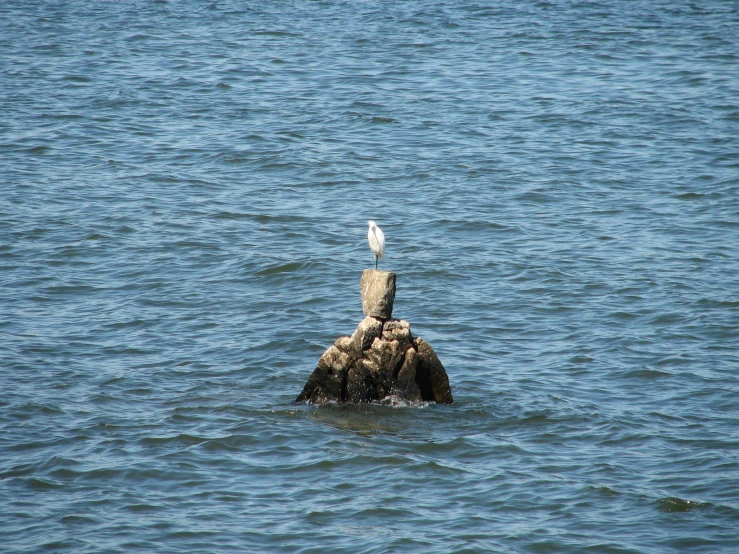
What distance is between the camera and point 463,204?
2077 centimetres

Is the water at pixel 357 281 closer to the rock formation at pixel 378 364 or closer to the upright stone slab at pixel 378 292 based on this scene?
the rock formation at pixel 378 364

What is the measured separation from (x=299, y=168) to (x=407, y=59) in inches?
413

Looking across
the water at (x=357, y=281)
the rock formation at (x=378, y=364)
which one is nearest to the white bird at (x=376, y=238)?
the rock formation at (x=378, y=364)

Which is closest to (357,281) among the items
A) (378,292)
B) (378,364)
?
(378,364)

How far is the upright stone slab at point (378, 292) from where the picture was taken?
38.4 feet

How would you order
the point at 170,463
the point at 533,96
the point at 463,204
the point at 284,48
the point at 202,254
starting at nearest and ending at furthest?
the point at 170,463, the point at 202,254, the point at 463,204, the point at 533,96, the point at 284,48

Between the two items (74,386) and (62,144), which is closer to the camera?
(74,386)

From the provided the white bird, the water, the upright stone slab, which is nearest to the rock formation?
the upright stone slab

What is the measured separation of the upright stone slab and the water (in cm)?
130

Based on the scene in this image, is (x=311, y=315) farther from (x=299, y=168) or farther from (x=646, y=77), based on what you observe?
(x=646, y=77)

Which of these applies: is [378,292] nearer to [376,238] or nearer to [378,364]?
[378,364]

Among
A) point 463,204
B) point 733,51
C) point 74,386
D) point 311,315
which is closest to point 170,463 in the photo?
point 74,386

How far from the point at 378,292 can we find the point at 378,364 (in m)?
0.92

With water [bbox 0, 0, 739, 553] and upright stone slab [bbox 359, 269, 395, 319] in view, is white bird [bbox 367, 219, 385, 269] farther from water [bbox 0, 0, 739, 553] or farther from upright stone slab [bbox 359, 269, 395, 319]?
water [bbox 0, 0, 739, 553]
